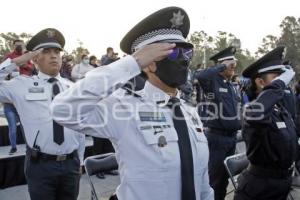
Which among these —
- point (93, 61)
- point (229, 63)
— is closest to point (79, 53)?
point (93, 61)

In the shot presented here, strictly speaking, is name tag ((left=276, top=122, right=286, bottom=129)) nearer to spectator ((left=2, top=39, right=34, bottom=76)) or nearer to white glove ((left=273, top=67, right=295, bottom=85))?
white glove ((left=273, top=67, right=295, bottom=85))

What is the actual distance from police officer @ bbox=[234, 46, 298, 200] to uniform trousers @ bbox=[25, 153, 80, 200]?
1489 mm

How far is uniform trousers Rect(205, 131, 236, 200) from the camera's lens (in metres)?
4.60

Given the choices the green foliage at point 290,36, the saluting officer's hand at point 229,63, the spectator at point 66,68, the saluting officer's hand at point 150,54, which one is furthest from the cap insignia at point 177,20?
the green foliage at point 290,36

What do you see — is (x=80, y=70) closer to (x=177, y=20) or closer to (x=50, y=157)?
(x=50, y=157)

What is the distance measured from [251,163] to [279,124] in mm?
427

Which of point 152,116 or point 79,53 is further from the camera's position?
point 79,53

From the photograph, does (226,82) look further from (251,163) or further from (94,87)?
(94,87)

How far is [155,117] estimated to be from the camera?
1.80 metres

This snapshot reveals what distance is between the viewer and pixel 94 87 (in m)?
1.53

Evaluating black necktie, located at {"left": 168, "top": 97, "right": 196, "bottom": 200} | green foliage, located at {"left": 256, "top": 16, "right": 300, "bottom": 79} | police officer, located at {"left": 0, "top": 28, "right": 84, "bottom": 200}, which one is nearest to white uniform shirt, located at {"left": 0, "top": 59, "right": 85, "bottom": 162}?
police officer, located at {"left": 0, "top": 28, "right": 84, "bottom": 200}

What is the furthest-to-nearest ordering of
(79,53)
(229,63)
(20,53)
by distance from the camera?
1. (79,53)
2. (20,53)
3. (229,63)

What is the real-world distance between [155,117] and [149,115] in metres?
0.03

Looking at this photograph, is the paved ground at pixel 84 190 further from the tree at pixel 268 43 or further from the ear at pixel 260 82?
the tree at pixel 268 43
